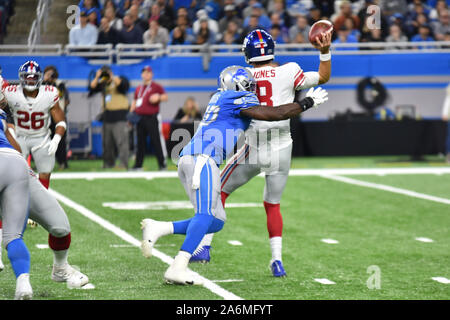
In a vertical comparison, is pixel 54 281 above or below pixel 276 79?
below

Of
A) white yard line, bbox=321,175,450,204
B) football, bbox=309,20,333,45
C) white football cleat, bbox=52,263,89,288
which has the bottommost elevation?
white yard line, bbox=321,175,450,204

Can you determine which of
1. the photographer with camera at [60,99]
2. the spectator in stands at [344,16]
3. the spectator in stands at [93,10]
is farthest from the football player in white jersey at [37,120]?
the spectator in stands at [344,16]

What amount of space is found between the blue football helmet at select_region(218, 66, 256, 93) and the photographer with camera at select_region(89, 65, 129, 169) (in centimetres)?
989

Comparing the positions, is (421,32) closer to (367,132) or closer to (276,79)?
(367,132)

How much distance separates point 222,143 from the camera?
291 inches

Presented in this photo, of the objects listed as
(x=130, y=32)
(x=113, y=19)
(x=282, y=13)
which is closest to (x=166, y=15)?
(x=130, y=32)

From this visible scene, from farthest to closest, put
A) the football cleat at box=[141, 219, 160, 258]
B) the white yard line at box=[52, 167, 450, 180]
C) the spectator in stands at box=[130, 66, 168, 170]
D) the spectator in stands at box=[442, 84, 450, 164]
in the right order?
the spectator in stands at box=[442, 84, 450, 164] → the spectator in stands at box=[130, 66, 168, 170] → the white yard line at box=[52, 167, 450, 180] → the football cleat at box=[141, 219, 160, 258]

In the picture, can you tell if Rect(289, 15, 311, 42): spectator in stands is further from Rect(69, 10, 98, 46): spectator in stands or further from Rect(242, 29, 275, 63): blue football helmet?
Rect(242, 29, 275, 63): blue football helmet

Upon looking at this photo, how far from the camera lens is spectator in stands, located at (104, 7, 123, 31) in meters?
18.5

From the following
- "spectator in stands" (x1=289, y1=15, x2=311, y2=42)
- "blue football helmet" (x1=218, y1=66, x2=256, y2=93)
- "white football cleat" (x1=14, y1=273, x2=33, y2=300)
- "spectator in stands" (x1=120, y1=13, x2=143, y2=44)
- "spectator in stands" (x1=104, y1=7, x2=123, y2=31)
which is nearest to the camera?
"white football cleat" (x1=14, y1=273, x2=33, y2=300)

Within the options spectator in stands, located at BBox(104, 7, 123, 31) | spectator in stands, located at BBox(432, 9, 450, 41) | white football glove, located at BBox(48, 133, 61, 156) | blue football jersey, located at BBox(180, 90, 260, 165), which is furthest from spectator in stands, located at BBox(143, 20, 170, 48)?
blue football jersey, located at BBox(180, 90, 260, 165)
